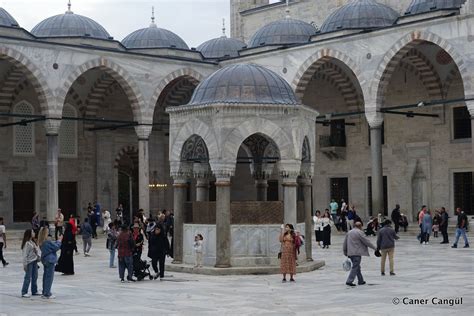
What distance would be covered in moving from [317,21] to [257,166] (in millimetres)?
17940

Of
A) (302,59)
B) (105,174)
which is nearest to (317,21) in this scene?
(302,59)

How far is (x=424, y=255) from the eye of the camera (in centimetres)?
1594

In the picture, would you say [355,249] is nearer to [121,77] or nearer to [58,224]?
[58,224]

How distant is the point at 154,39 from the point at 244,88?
16.6 m

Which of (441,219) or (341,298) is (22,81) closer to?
(441,219)

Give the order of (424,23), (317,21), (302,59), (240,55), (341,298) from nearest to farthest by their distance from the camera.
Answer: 1. (341,298)
2. (424,23)
3. (302,59)
4. (240,55)
5. (317,21)

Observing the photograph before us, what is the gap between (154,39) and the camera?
2909 cm

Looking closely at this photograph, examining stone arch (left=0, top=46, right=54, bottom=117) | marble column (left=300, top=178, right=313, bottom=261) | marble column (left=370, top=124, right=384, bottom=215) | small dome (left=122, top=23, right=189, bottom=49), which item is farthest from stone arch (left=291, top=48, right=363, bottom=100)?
marble column (left=300, top=178, right=313, bottom=261)

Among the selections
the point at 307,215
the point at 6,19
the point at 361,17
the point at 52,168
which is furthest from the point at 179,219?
the point at 361,17

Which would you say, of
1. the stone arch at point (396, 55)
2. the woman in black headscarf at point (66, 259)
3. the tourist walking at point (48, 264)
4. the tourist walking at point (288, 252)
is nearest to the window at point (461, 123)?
the stone arch at point (396, 55)

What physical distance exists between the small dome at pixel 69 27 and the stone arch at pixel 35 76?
549 centimetres

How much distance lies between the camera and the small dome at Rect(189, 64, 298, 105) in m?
13.1

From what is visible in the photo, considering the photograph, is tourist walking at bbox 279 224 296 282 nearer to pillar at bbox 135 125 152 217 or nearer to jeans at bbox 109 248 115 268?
jeans at bbox 109 248 115 268

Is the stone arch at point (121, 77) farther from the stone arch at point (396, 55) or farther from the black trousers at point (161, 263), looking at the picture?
the black trousers at point (161, 263)
